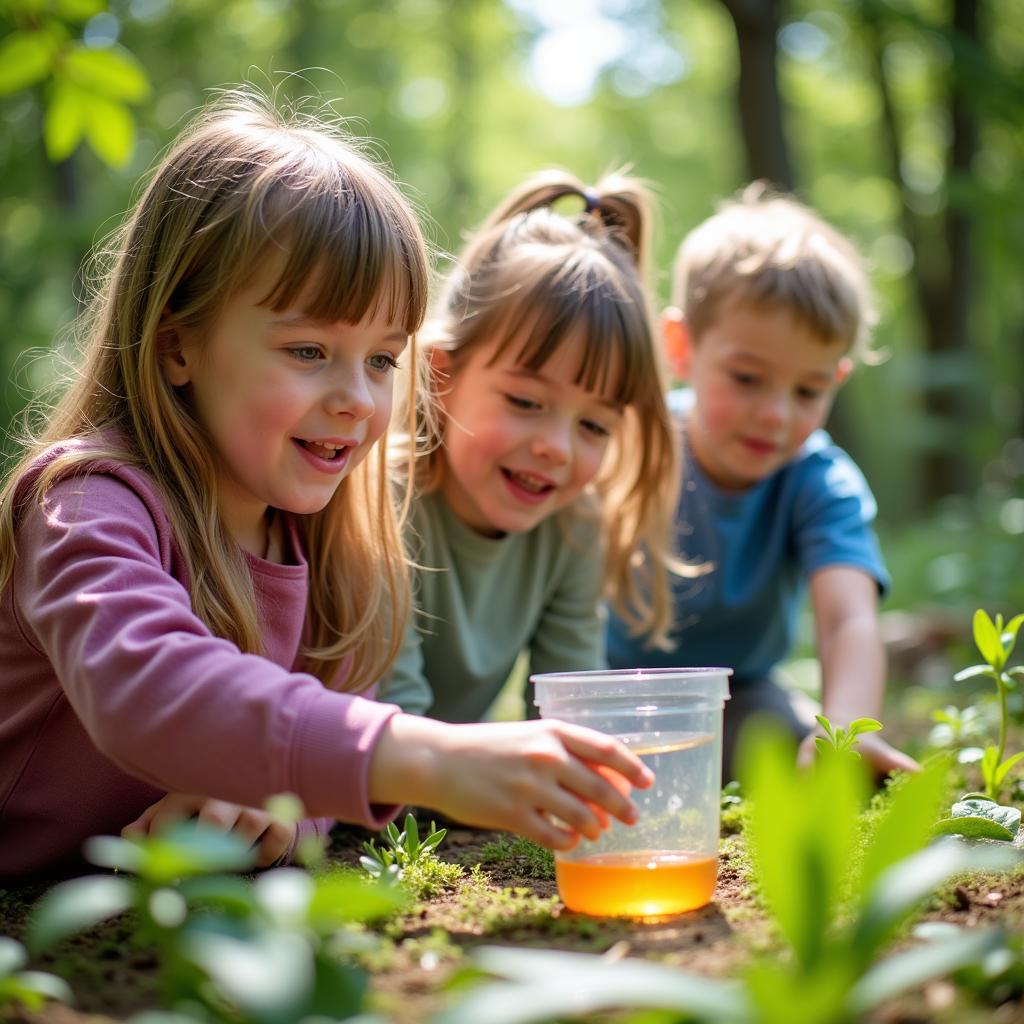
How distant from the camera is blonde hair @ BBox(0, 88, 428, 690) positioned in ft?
6.48

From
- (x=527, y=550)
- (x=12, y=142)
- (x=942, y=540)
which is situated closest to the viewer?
(x=527, y=550)

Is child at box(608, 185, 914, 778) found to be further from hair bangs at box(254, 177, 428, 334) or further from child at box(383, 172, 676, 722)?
hair bangs at box(254, 177, 428, 334)

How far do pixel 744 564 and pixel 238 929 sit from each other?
277 centimetres

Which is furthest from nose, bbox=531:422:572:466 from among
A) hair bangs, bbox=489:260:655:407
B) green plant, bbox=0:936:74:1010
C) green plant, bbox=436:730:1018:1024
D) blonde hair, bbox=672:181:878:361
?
green plant, bbox=0:936:74:1010

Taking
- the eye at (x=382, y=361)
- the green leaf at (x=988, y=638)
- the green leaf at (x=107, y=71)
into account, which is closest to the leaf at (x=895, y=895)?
the green leaf at (x=988, y=638)

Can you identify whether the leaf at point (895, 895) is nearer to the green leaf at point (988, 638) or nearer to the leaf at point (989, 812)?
the leaf at point (989, 812)

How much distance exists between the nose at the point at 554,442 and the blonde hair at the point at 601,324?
12 centimetres

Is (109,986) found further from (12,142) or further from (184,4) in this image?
(184,4)

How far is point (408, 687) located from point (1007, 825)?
1.35 metres

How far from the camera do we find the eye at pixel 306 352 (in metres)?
2.00

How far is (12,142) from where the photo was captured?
10922 millimetres

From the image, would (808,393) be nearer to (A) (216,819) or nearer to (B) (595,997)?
(A) (216,819)

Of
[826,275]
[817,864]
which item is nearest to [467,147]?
[826,275]

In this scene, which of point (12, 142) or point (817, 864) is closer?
point (817, 864)
